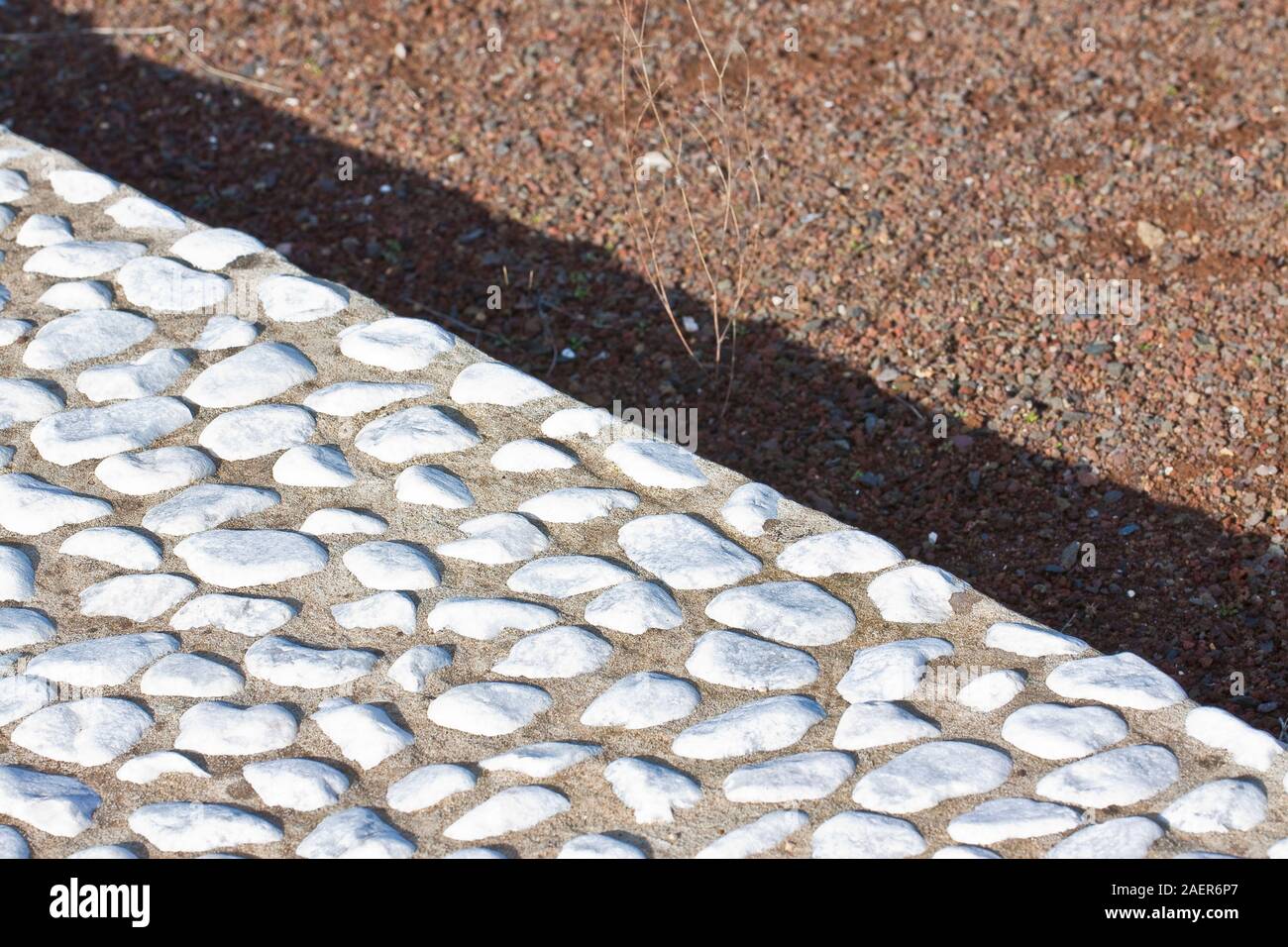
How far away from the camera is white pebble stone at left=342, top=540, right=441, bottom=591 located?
2855 millimetres

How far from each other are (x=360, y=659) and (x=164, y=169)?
3425 millimetres

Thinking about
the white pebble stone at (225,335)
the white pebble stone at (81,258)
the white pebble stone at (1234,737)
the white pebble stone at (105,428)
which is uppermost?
the white pebble stone at (81,258)

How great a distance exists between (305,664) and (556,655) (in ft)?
1.53

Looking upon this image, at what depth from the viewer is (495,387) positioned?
3.38 metres

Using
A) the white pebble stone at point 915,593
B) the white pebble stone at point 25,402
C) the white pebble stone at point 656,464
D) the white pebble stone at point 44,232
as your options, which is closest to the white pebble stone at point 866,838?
the white pebble stone at point 915,593

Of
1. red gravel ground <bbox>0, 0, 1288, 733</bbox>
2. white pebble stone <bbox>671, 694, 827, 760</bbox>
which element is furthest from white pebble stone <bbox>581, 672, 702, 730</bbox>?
red gravel ground <bbox>0, 0, 1288, 733</bbox>

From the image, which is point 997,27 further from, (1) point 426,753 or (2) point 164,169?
(1) point 426,753

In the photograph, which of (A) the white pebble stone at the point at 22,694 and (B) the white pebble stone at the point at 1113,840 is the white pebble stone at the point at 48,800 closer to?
(A) the white pebble stone at the point at 22,694

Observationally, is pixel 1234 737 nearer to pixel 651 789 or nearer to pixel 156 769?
pixel 651 789

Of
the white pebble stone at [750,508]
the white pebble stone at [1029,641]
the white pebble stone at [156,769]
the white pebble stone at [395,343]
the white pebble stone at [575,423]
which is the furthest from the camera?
Answer: the white pebble stone at [395,343]

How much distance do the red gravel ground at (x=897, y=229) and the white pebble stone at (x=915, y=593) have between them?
807mm

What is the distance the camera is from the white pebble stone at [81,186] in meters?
4.16

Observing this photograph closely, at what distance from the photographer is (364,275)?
486cm

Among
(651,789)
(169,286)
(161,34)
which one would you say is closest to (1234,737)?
(651,789)
